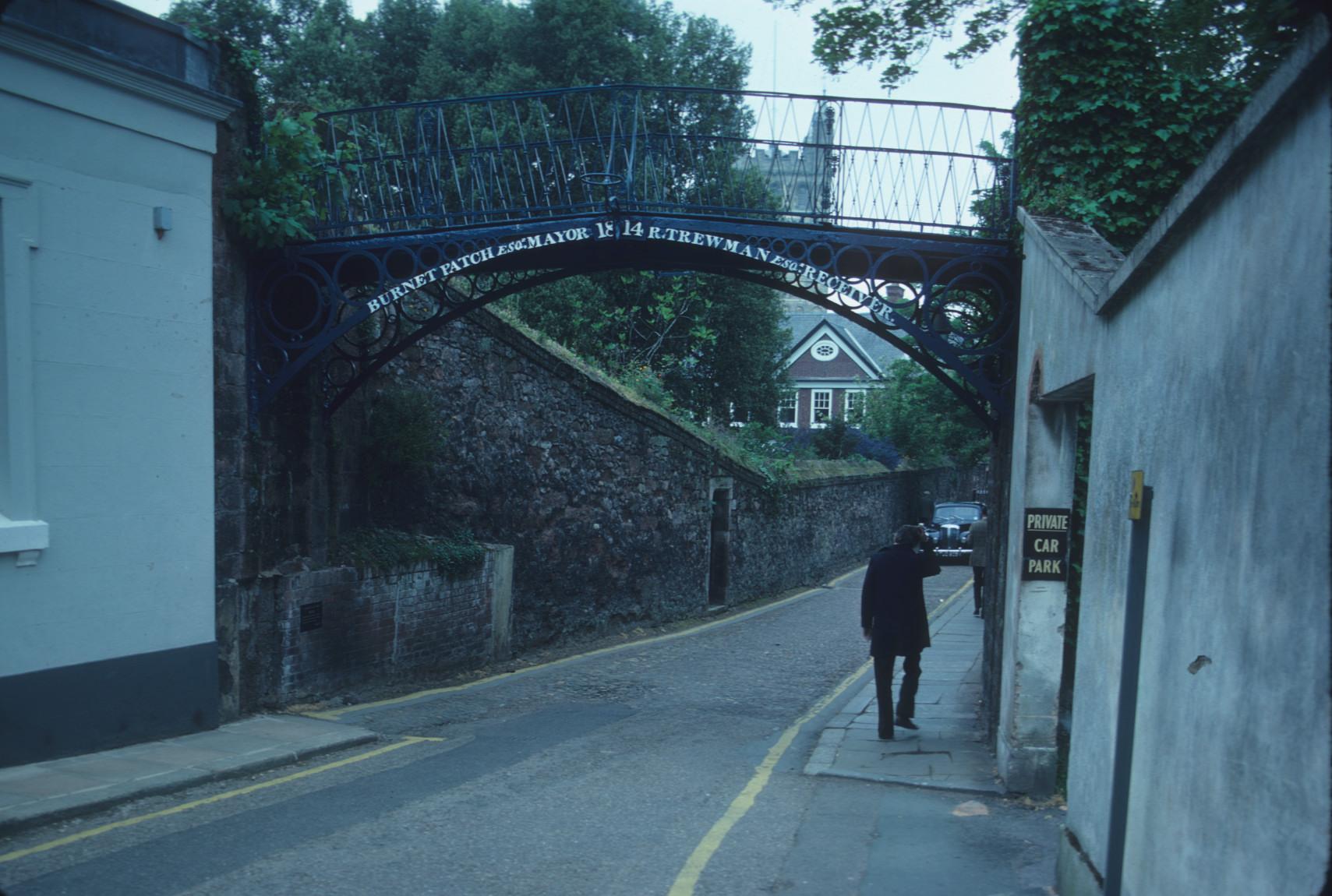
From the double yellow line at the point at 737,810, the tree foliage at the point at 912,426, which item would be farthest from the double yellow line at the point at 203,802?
the tree foliage at the point at 912,426

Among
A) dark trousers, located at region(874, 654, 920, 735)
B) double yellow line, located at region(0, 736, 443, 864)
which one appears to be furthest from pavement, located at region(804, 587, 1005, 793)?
double yellow line, located at region(0, 736, 443, 864)

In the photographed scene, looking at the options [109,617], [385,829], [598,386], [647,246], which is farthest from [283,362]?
[598,386]

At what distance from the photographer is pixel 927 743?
9.51 meters

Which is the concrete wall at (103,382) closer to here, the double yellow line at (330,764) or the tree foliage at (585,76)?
the double yellow line at (330,764)

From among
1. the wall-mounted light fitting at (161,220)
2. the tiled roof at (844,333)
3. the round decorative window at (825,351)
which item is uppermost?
the tiled roof at (844,333)

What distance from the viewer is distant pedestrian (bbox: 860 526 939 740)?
9633mm

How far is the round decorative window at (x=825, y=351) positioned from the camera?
55938 millimetres

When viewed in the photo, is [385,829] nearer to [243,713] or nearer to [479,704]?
[243,713]

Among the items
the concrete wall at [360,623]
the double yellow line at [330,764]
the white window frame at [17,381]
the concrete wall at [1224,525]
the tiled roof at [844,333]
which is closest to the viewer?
the concrete wall at [1224,525]

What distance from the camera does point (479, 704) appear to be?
36.8 feet

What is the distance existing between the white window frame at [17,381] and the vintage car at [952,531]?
966 inches

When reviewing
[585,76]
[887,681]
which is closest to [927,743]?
[887,681]

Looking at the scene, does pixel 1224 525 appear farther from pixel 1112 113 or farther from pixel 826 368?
pixel 826 368

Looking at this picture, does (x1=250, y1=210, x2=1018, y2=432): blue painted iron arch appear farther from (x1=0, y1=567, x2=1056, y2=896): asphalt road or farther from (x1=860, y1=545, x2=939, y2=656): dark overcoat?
(x1=0, y1=567, x2=1056, y2=896): asphalt road
